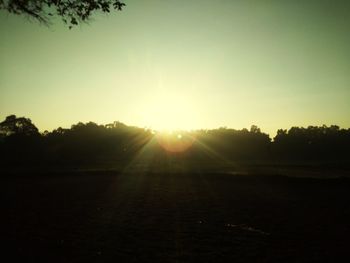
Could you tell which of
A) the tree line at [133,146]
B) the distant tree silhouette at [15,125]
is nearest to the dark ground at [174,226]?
the tree line at [133,146]

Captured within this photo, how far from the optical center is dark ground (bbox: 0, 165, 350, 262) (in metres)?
10.7

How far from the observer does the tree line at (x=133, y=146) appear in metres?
79.2

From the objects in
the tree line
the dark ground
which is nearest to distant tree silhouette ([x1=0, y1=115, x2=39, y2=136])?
the tree line

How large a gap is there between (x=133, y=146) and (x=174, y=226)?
98.9 meters

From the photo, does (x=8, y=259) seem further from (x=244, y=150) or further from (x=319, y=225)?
(x=244, y=150)

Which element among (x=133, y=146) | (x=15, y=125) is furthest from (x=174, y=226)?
(x=15, y=125)

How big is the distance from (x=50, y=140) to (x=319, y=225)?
3572 inches

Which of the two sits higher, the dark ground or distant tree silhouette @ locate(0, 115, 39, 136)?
distant tree silhouette @ locate(0, 115, 39, 136)

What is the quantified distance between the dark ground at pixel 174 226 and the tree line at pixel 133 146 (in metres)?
53.3

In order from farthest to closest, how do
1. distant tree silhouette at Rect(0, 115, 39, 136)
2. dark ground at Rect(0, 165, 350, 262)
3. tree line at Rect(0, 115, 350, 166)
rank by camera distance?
distant tree silhouette at Rect(0, 115, 39, 136), tree line at Rect(0, 115, 350, 166), dark ground at Rect(0, 165, 350, 262)

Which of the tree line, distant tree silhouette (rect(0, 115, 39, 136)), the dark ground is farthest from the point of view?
distant tree silhouette (rect(0, 115, 39, 136))

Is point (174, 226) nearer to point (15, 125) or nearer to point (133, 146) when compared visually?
point (133, 146)

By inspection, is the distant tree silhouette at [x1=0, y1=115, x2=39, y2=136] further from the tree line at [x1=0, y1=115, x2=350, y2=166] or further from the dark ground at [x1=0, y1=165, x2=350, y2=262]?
the dark ground at [x1=0, y1=165, x2=350, y2=262]

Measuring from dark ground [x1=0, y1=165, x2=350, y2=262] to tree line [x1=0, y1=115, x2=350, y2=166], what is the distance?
53.3 metres
